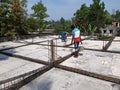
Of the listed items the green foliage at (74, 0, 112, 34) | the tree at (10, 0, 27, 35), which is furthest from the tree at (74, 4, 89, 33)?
the tree at (10, 0, 27, 35)

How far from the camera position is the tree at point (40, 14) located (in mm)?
18375

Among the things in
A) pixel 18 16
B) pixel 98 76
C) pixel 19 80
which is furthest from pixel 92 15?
pixel 19 80

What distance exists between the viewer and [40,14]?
1855cm

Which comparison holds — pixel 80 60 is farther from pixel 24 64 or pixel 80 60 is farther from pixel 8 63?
pixel 8 63

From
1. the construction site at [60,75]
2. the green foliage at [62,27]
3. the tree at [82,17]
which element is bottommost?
the construction site at [60,75]

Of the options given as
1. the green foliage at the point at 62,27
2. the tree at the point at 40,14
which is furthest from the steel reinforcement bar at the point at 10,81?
the green foliage at the point at 62,27

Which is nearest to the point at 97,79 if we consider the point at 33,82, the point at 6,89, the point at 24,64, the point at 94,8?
the point at 33,82

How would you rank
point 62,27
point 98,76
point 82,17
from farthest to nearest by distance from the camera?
point 62,27 → point 82,17 → point 98,76

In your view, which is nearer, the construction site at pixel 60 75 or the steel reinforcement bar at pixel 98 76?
the construction site at pixel 60 75

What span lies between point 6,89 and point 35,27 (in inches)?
557

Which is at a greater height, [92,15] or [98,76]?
[92,15]

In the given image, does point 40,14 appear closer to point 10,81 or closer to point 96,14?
point 96,14

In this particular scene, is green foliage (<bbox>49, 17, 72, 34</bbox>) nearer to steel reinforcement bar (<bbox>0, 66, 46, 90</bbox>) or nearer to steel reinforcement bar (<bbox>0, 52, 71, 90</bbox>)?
steel reinforcement bar (<bbox>0, 52, 71, 90</bbox>)

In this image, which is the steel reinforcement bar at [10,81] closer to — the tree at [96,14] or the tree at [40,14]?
the tree at [40,14]
